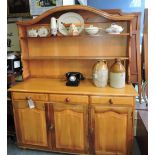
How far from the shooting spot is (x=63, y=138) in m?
1.86

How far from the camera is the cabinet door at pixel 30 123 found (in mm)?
1844

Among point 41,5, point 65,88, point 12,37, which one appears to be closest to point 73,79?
point 65,88

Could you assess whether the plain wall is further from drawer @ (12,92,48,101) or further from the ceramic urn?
drawer @ (12,92,48,101)

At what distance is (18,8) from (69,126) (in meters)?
1.77

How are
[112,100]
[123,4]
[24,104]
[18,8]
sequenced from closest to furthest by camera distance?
1. [112,100]
2. [24,104]
3. [18,8]
4. [123,4]

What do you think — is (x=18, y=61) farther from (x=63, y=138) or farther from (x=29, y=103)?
(x=63, y=138)

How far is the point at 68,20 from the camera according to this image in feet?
6.39

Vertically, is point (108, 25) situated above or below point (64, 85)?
above

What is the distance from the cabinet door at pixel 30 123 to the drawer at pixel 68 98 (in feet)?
0.48

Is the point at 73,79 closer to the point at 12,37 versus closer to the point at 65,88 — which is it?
the point at 65,88

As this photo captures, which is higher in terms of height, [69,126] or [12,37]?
[12,37]

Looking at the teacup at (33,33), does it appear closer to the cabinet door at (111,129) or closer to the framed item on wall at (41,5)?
the framed item on wall at (41,5)
